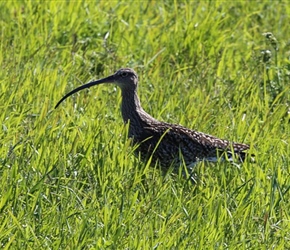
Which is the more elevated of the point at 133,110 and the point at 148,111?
the point at 133,110

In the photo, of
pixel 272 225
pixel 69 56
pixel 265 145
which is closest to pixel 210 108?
pixel 265 145

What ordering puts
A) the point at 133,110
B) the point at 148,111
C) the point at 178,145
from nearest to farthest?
the point at 178,145
the point at 133,110
the point at 148,111

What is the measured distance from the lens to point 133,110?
24.7ft

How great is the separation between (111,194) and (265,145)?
1495 mm

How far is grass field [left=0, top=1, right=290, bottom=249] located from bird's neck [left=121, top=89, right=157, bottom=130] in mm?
122

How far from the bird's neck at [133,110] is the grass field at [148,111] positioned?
0.12 meters

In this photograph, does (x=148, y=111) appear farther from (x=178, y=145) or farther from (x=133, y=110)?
(x=178, y=145)

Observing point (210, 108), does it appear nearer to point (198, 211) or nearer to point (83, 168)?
point (83, 168)

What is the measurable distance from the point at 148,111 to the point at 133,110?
0.57 metres

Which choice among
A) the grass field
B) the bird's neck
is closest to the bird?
the bird's neck

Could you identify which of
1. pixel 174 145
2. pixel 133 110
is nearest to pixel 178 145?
pixel 174 145

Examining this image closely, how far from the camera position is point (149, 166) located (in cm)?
715

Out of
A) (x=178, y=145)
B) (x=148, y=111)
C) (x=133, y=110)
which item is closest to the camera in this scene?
(x=178, y=145)

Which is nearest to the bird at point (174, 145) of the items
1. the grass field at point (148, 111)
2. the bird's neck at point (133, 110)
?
the bird's neck at point (133, 110)
